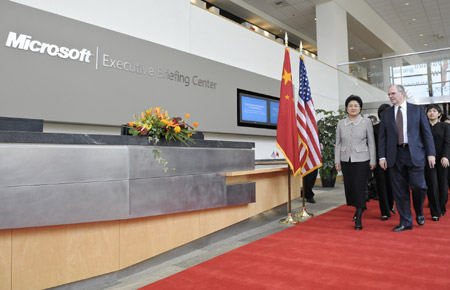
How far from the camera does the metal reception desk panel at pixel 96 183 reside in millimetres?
1915

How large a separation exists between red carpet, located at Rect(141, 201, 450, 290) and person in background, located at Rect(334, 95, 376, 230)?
0.35 m

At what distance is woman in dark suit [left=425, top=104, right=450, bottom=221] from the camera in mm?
4059

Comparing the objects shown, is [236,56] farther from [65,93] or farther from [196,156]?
[196,156]

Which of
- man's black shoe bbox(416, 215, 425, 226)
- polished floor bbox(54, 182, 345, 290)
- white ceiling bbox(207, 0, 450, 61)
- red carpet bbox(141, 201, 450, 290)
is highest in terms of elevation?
white ceiling bbox(207, 0, 450, 61)

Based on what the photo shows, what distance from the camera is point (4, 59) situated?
11.7 ft

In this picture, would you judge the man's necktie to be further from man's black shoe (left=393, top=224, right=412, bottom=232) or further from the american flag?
the american flag

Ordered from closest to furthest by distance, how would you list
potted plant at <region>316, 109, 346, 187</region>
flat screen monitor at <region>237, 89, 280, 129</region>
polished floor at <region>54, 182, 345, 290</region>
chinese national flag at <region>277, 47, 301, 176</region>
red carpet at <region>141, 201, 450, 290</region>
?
red carpet at <region>141, 201, 450, 290</region> < polished floor at <region>54, 182, 345, 290</region> < chinese national flag at <region>277, 47, 301, 176</region> < flat screen monitor at <region>237, 89, 280, 129</region> < potted plant at <region>316, 109, 346, 187</region>

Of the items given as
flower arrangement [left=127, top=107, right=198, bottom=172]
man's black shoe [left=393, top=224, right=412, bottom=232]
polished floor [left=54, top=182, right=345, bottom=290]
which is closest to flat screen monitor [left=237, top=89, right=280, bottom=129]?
polished floor [left=54, top=182, right=345, bottom=290]

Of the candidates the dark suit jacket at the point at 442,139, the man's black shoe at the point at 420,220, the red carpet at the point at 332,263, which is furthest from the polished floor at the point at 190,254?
the dark suit jacket at the point at 442,139

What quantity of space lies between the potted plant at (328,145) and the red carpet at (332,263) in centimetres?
433

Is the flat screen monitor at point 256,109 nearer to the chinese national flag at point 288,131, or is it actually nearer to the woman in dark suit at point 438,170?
the chinese national flag at point 288,131

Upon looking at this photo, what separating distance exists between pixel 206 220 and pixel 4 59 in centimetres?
272

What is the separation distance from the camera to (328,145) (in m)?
8.16

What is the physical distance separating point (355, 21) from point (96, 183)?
12.3 m
